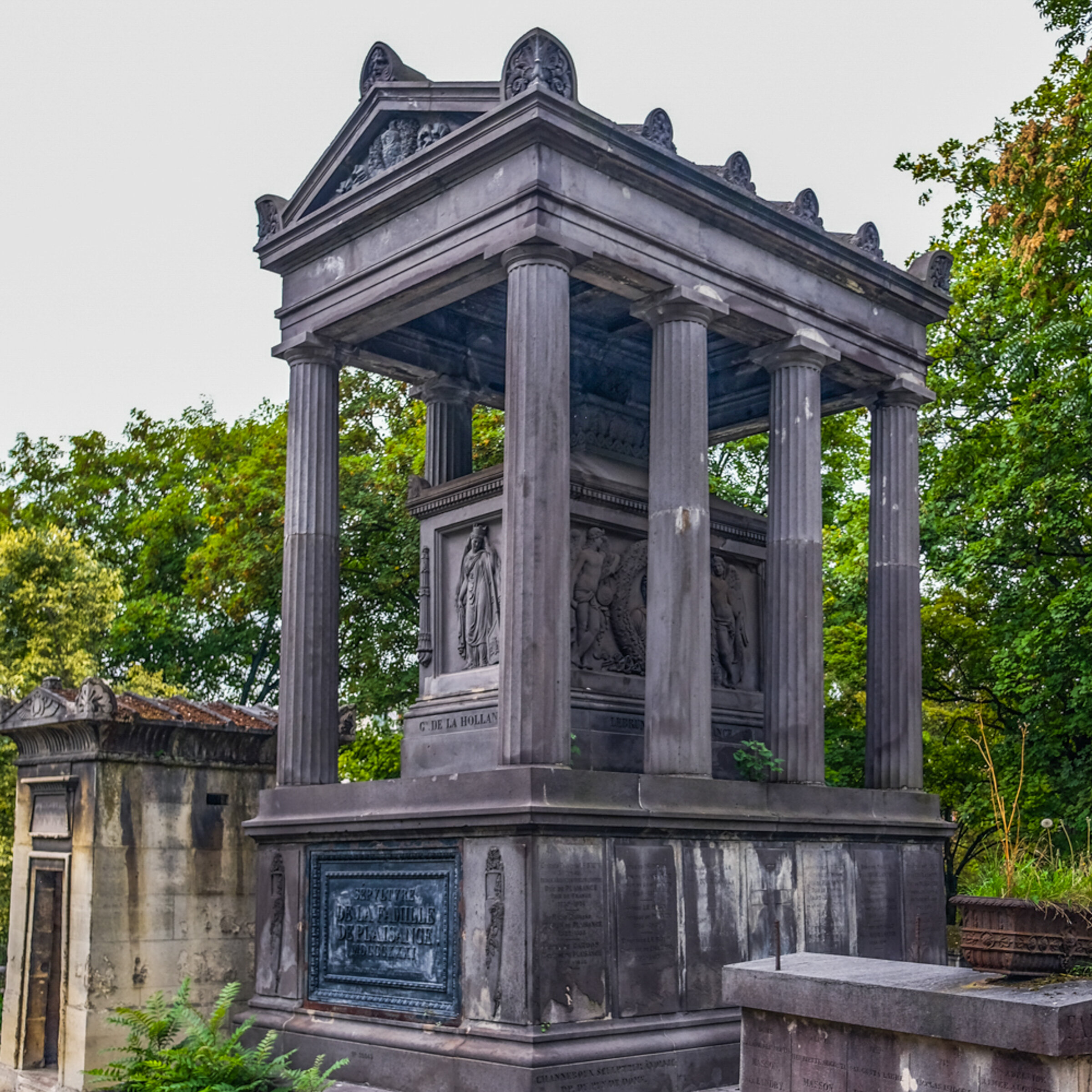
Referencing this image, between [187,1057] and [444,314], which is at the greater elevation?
[444,314]

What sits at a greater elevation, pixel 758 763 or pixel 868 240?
pixel 868 240

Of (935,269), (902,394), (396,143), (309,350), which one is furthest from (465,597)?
(935,269)

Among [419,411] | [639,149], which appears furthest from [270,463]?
[639,149]

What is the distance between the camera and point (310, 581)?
1631 centimetres

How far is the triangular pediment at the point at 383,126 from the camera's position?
1509 centimetres

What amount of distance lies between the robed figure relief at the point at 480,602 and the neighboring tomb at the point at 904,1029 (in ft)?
19.6

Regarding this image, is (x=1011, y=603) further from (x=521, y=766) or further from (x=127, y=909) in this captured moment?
(x=127, y=909)

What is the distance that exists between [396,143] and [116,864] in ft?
27.3

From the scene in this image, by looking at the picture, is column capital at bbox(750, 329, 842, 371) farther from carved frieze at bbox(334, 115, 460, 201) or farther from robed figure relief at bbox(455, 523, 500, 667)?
carved frieze at bbox(334, 115, 460, 201)

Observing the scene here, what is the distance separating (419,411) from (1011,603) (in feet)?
44.0

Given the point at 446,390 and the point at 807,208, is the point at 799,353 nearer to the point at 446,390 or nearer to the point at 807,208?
the point at 807,208

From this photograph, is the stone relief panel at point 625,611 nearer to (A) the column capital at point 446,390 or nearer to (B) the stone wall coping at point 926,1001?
(A) the column capital at point 446,390

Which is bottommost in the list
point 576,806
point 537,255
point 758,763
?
point 576,806

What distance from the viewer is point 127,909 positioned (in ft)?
50.0
